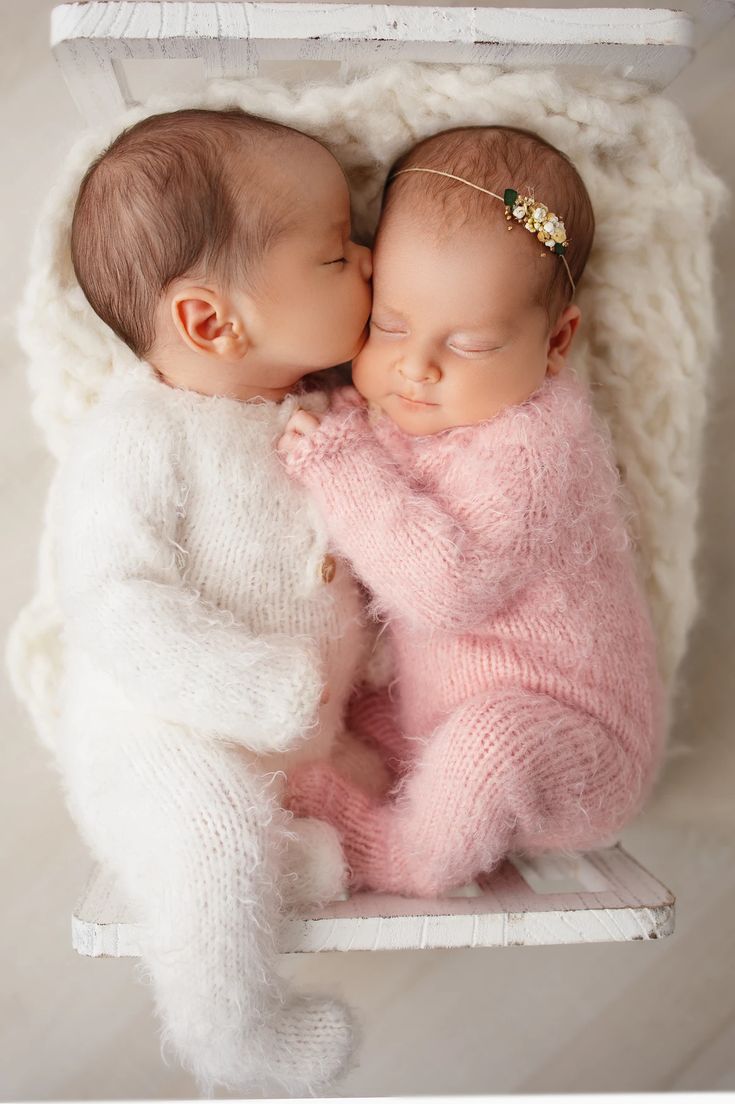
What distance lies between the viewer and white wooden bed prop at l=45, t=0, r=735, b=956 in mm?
969

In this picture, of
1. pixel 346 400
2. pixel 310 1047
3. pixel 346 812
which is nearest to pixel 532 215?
pixel 346 400

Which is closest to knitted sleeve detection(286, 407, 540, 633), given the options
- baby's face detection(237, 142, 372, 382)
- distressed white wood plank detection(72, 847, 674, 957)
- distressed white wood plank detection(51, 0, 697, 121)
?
baby's face detection(237, 142, 372, 382)

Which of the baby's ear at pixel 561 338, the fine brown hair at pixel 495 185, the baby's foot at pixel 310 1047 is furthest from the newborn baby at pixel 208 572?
the baby's ear at pixel 561 338

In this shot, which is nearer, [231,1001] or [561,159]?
A: [231,1001]

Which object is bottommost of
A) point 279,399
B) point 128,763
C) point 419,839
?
point 419,839

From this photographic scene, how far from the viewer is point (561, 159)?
1.10 m

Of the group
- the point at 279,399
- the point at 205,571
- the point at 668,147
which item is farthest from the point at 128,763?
the point at 668,147

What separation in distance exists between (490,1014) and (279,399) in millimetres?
1154

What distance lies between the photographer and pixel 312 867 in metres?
1.05

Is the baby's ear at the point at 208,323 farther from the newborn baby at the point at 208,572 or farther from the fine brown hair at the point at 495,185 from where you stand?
the fine brown hair at the point at 495,185

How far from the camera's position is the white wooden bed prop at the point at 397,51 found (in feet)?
3.18

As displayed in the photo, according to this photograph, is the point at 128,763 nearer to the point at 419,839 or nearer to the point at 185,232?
the point at 419,839

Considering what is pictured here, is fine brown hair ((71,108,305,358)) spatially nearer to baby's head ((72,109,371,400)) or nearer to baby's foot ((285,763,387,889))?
baby's head ((72,109,371,400))

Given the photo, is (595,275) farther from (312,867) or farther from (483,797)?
(312,867)
